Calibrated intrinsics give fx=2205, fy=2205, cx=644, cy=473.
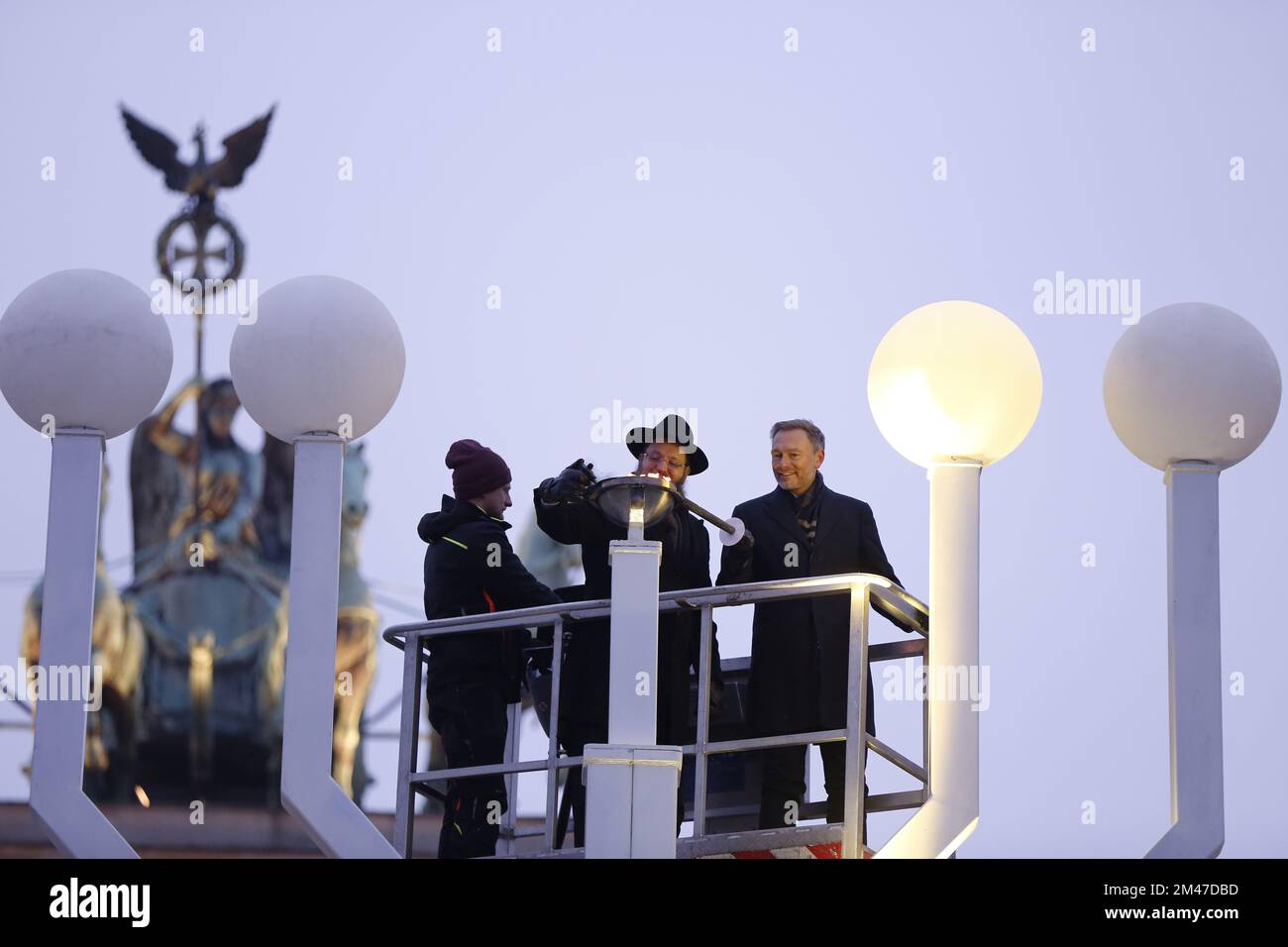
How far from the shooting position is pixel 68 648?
8.92m

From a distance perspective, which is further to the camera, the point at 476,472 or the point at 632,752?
the point at 476,472

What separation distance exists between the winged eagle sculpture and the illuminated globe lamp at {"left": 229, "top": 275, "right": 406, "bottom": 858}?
32.8 m

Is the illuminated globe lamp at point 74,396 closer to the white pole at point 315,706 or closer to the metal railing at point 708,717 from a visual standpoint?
the white pole at point 315,706

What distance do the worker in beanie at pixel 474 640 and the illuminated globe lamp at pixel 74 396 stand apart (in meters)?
1.86

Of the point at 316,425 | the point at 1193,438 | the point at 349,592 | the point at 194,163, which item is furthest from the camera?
the point at 194,163

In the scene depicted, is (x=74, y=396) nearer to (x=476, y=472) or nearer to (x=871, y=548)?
(x=476, y=472)

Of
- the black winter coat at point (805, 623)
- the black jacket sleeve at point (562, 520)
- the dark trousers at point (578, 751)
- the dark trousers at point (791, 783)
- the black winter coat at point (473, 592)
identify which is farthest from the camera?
the black winter coat at point (473, 592)

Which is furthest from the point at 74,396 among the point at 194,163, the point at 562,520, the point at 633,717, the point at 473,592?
the point at 194,163

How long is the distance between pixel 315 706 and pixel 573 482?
4.46ft

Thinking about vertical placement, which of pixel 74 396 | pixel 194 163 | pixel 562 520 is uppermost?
pixel 194 163

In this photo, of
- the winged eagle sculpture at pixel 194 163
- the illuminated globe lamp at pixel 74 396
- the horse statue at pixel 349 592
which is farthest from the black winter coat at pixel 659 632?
the winged eagle sculpture at pixel 194 163

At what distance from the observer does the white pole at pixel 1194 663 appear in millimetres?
8953

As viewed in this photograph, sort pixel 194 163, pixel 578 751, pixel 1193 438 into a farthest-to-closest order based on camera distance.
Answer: pixel 194 163, pixel 578 751, pixel 1193 438
